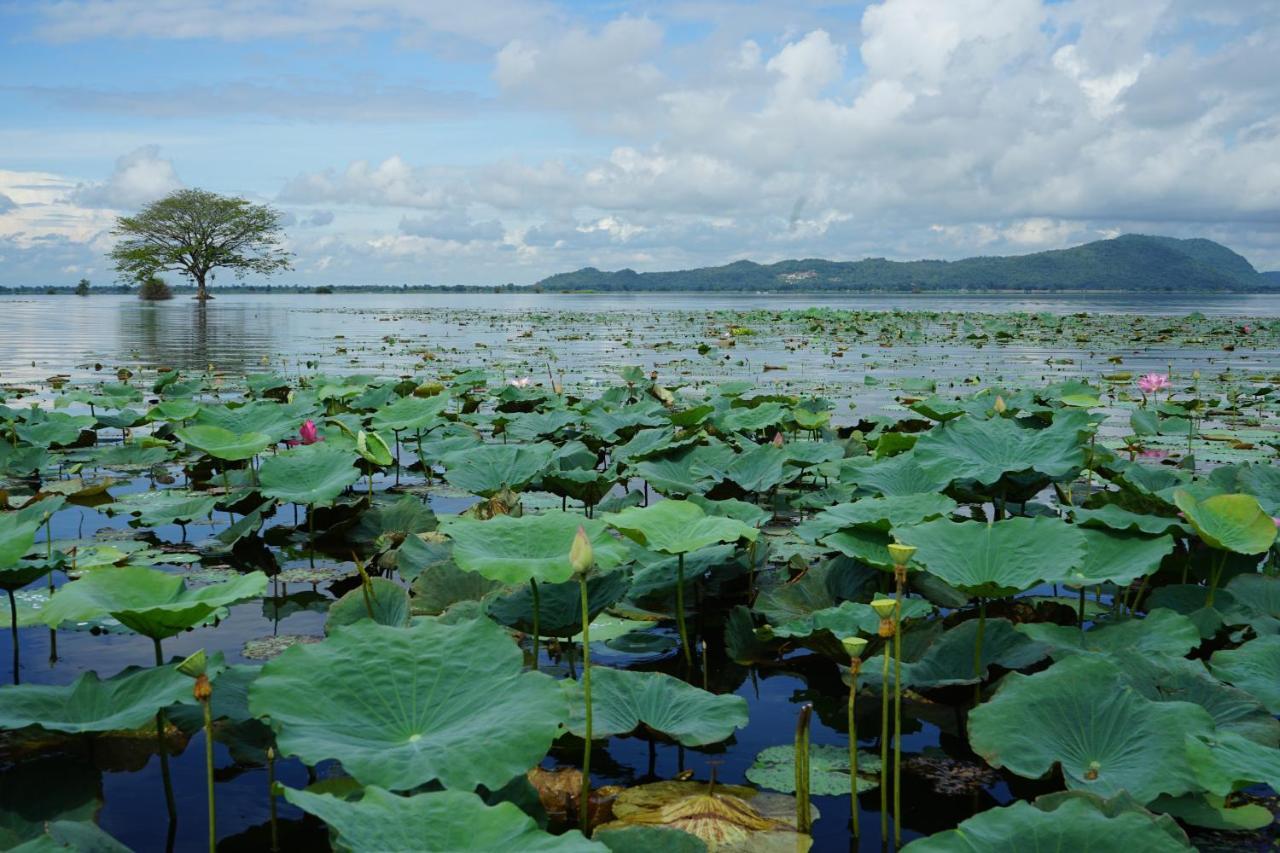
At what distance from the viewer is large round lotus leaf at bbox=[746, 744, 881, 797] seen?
2.03 meters

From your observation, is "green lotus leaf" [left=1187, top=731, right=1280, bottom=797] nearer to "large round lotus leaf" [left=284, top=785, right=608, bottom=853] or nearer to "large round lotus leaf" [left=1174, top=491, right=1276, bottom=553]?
"large round lotus leaf" [left=1174, top=491, right=1276, bottom=553]

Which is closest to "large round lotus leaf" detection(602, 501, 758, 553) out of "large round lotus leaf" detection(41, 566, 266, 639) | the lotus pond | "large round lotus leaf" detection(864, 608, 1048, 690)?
the lotus pond

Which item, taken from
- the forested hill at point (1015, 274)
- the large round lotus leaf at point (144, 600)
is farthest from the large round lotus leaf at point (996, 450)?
the forested hill at point (1015, 274)

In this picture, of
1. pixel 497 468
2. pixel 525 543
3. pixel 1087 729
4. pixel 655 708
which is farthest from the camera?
pixel 497 468

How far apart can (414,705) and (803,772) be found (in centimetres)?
70

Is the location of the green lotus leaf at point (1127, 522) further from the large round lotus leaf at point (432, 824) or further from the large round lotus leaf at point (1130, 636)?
the large round lotus leaf at point (432, 824)

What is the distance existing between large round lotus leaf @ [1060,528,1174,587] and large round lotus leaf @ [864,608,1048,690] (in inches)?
7.5

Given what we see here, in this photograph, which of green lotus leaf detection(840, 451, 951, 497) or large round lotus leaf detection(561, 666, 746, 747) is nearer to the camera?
large round lotus leaf detection(561, 666, 746, 747)

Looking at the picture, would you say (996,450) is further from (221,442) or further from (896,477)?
(221,442)

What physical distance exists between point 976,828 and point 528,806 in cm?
76

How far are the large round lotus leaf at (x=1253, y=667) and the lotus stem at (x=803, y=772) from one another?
1.13 meters

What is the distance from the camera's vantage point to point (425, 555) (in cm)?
312

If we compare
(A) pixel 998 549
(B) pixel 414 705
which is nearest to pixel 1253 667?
(A) pixel 998 549

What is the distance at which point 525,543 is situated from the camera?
2361 millimetres
